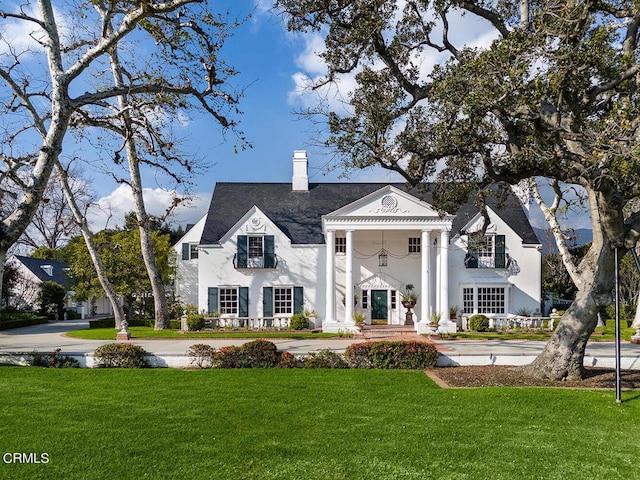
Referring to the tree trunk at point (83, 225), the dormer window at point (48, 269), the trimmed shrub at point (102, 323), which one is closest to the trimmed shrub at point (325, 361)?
the tree trunk at point (83, 225)

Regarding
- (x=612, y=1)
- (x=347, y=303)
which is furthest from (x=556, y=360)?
(x=347, y=303)

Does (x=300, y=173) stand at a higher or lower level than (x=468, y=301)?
higher

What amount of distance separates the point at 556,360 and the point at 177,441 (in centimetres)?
942

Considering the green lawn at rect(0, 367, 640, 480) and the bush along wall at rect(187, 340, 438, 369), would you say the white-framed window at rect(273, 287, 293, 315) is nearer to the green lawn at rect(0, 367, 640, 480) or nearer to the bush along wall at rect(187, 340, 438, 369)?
the bush along wall at rect(187, 340, 438, 369)

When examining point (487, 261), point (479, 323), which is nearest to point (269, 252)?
point (479, 323)

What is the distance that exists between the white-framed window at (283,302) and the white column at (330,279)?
8.24 feet

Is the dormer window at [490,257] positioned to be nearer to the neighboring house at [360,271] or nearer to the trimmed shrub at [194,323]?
the neighboring house at [360,271]

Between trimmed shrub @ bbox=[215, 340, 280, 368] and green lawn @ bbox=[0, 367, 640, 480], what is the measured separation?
1637 mm

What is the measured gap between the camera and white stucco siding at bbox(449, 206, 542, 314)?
25891 millimetres

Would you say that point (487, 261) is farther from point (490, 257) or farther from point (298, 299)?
point (298, 299)

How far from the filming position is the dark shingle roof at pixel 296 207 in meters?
27.2

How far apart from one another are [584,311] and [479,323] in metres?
12.9

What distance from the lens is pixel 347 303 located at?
23766 mm

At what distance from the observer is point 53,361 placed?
536 inches
